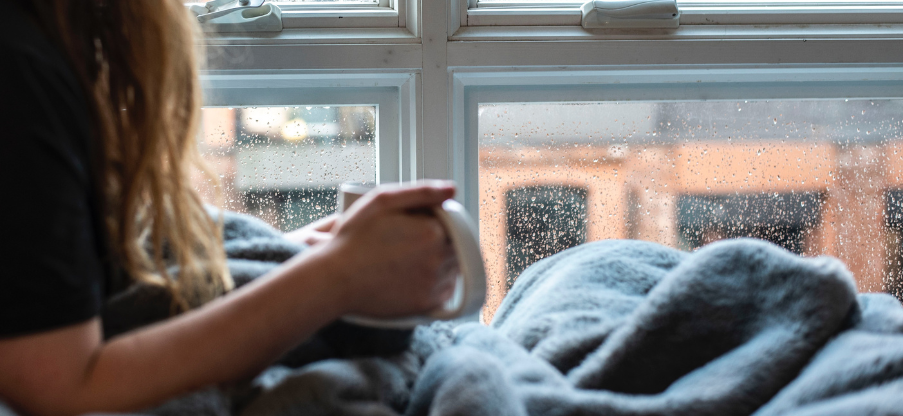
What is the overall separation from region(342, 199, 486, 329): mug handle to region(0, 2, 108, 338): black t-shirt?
19 centimetres

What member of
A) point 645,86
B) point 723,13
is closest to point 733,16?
point 723,13

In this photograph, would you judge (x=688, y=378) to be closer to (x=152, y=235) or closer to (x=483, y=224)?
(x=152, y=235)

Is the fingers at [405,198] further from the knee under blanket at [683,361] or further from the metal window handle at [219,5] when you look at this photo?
the metal window handle at [219,5]

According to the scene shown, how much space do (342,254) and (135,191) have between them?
0.17m

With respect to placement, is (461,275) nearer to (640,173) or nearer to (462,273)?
(462,273)

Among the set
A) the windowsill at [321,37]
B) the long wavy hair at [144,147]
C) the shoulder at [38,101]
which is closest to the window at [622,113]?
the windowsill at [321,37]

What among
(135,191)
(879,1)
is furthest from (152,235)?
(879,1)

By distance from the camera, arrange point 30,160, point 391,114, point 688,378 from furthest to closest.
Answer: point 391,114, point 688,378, point 30,160

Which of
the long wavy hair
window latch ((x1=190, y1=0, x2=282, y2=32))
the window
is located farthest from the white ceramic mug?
window latch ((x1=190, y1=0, x2=282, y2=32))

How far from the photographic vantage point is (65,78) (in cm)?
40

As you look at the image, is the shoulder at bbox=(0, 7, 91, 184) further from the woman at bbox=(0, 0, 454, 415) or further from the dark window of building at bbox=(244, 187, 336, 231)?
the dark window of building at bbox=(244, 187, 336, 231)

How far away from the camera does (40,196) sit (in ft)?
1.16

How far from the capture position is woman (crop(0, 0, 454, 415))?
0.35 m

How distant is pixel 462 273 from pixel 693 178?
0.72 m
